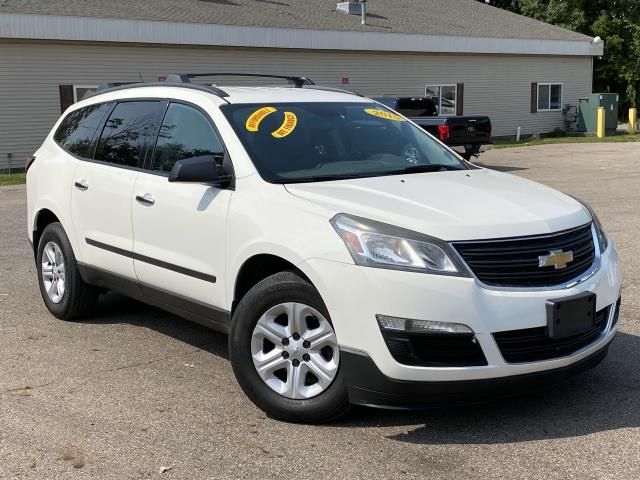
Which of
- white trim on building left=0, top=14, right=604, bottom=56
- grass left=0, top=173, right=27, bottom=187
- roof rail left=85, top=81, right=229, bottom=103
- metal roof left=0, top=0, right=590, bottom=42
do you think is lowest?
grass left=0, top=173, right=27, bottom=187

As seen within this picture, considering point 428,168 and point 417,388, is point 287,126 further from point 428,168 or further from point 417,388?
point 417,388

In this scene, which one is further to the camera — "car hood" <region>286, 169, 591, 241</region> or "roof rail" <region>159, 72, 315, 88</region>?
"roof rail" <region>159, 72, 315, 88</region>

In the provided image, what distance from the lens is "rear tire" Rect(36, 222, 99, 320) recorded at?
20.5ft

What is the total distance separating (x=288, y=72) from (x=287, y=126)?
2113 cm

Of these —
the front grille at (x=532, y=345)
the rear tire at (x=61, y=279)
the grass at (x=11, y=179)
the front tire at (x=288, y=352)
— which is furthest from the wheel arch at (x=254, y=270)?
the grass at (x=11, y=179)

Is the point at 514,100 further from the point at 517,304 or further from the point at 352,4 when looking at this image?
the point at 517,304

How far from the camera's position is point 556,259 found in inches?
159

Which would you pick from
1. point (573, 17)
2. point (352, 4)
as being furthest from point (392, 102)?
point (573, 17)

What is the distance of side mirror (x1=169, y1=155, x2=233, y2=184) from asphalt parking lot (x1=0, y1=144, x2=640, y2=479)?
4.15 feet

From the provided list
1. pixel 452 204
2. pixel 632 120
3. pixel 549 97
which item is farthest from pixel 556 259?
pixel 632 120

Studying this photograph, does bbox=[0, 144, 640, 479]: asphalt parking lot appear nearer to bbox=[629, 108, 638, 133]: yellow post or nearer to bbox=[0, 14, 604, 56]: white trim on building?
bbox=[0, 14, 604, 56]: white trim on building

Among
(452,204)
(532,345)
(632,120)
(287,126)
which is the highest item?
(287,126)

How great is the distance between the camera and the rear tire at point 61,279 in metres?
6.23

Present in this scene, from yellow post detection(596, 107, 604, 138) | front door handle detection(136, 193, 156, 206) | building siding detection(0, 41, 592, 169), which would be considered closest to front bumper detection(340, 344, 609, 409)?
front door handle detection(136, 193, 156, 206)
